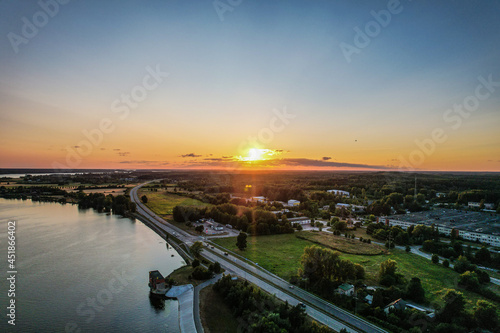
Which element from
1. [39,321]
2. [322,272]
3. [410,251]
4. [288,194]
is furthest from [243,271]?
[288,194]

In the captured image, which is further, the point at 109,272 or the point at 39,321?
the point at 109,272

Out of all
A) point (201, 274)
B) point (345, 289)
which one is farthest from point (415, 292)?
point (201, 274)

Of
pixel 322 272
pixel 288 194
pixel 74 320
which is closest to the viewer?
pixel 74 320

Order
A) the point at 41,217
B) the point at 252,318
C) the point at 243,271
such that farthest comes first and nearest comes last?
the point at 41,217
the point at 243,271
the point at 252,318

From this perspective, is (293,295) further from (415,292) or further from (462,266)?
(462,266)

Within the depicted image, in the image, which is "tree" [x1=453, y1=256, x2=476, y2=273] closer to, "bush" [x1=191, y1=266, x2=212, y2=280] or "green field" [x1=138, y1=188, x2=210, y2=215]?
"bush" [x1=191, y1=266, x2=212, y2=280]

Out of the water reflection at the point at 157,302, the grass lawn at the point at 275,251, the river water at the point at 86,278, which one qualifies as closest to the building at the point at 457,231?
the grass lawn at the point at 275,251

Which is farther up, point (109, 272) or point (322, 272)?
point (322, 272)

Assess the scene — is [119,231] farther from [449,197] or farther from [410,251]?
[449,197]
